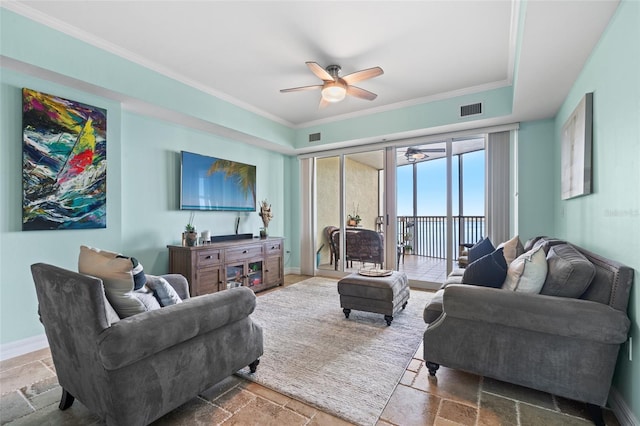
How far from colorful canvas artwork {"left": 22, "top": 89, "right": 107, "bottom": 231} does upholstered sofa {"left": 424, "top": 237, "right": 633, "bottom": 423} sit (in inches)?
134

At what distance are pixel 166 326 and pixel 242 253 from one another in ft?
9.09

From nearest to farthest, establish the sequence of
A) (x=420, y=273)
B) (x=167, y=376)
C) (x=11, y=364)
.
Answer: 1. (x=167, y=376)
2. (x=11, y=364)
3. (x=420, y=273)

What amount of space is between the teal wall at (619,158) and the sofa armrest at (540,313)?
12 centimetres

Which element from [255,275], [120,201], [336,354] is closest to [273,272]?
[255,275]

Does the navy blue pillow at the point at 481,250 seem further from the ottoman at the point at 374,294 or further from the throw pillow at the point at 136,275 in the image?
the throw pillow at the point at 136,275

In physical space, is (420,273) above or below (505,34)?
below

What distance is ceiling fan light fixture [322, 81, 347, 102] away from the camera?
10.5ft

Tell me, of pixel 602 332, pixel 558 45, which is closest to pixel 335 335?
pixel 602 332

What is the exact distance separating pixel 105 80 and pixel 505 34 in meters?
3.87

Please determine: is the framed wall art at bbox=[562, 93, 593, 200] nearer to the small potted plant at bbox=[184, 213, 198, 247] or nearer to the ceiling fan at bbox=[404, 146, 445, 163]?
the ceiling fan at bbox=[404, 146, 445, 163]

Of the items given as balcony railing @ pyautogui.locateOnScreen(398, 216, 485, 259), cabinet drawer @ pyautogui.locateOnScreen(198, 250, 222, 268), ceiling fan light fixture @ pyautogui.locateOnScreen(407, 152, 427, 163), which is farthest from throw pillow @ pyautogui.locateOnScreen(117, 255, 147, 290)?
balcony railing @ pyautogui.locateOnScreen(398, 216, 485, 259)

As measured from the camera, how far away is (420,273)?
5555 mm

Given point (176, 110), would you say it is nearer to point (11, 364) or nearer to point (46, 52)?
point (46, 52)

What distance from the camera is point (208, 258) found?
3.78 metres
